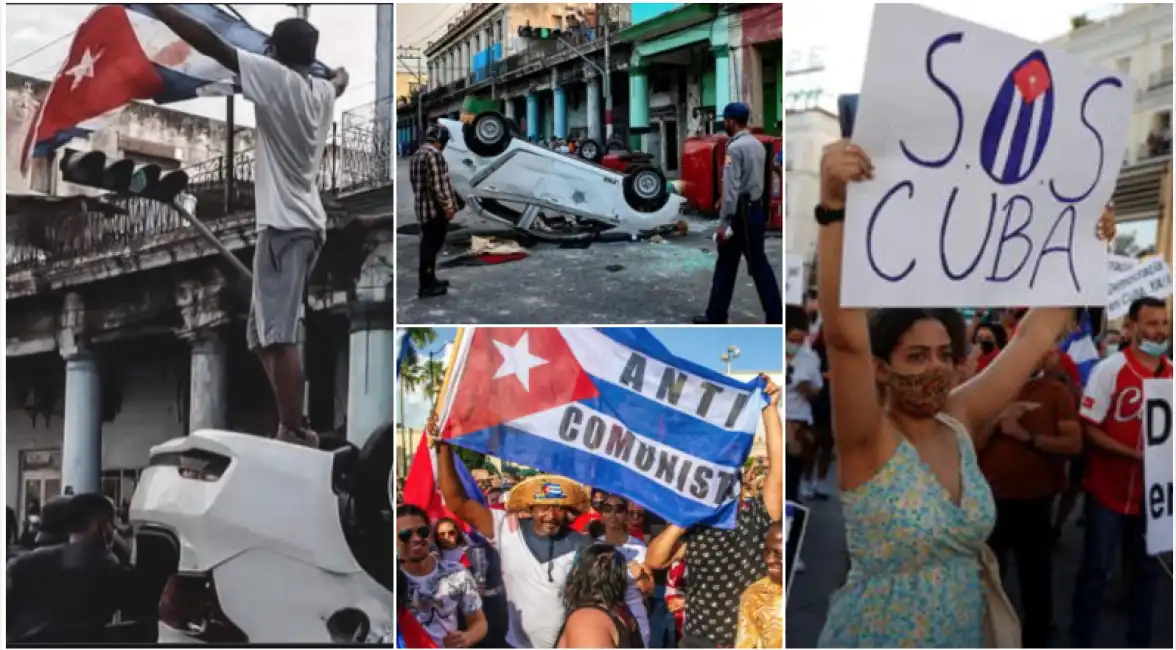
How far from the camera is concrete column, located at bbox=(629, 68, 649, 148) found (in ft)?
13.4

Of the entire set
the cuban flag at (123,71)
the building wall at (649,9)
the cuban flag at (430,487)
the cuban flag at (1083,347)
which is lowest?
the cuban flag at (430,487)

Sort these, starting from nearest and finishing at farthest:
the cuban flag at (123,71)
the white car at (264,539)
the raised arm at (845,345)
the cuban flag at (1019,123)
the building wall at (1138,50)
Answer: the raised arm at (845,345)
the cuban flag at (1019,123)
the building wall at (1138,50)
the cuban flag at (123,71)
the white car at (264,539)

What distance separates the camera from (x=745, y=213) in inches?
156

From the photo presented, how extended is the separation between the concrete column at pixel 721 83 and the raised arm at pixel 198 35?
188 cm

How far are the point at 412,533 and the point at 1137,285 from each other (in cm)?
305

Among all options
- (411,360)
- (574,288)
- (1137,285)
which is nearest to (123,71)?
(411,360)

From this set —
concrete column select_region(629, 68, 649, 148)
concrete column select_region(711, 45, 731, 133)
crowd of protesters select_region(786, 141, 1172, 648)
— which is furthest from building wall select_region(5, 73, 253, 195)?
crowd of protesters select_region(786, 141, 1172, 648)

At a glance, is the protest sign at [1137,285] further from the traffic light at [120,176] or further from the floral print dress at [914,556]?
the traffic light at [120,176]

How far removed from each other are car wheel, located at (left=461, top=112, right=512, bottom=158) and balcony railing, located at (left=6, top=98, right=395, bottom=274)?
315 mm

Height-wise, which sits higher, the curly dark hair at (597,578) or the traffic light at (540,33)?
the traffic light at (540,33)

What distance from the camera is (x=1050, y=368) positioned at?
3988 mm

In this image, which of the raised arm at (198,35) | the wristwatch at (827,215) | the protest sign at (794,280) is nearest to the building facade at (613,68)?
the wristwatch at (827,215)

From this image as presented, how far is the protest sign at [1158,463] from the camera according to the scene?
4.09 meters

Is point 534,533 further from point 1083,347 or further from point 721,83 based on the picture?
point 1083,347
